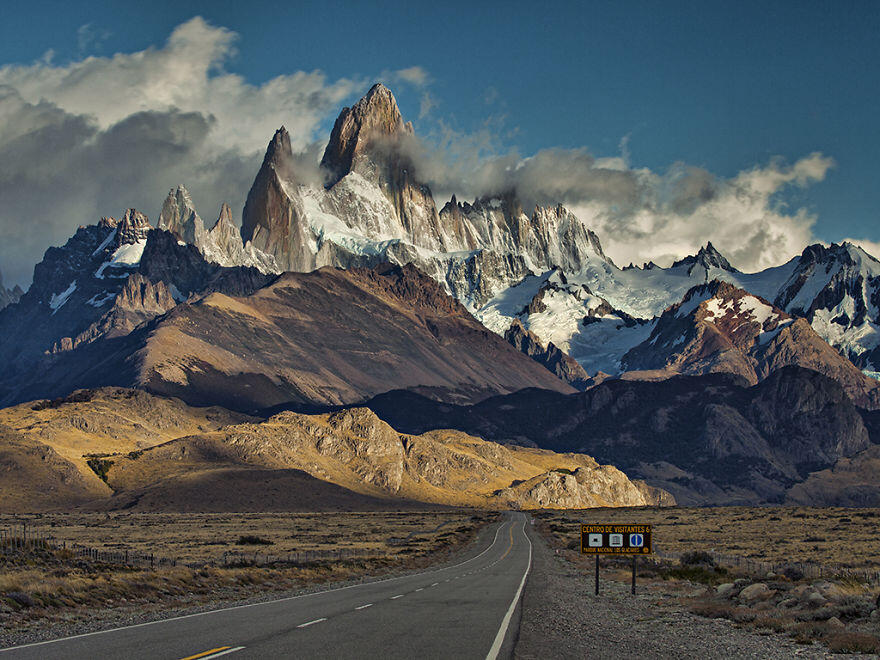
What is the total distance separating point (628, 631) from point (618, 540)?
34.0 feet

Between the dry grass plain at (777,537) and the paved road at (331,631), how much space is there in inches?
1543

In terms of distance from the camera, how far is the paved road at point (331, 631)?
21.1 m

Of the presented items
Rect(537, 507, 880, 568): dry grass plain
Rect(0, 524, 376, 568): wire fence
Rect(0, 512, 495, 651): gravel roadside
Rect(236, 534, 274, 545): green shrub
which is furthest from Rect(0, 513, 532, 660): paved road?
Rect(236, 534, 274, 545): green shrub

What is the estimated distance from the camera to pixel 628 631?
27.5 meters

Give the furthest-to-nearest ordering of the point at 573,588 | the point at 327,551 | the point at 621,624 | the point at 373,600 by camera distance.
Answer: the point at 327,551, the point at 573,588, the point at 373,600, the point at 621,624

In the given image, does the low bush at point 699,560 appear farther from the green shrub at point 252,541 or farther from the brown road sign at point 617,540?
the green shrub at point 252,541

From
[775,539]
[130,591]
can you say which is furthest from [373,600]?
[775,539]

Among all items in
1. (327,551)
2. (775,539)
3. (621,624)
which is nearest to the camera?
(621,624)

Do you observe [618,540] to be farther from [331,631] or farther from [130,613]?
[130,613]

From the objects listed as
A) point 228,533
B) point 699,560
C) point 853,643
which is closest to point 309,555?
point 699,560

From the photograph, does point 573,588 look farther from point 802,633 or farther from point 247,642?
point 247,642

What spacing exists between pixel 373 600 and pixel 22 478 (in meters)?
183

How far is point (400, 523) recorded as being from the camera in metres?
146

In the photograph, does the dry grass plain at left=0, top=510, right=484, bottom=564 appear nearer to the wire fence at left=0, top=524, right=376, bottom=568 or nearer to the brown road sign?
the wire fence at left=0, top=524, right=376, bottom=568
